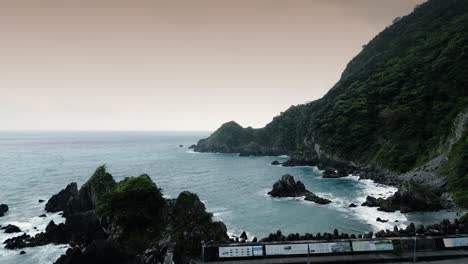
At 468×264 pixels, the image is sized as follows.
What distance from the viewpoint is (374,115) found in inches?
4313

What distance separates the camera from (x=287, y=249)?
108ft

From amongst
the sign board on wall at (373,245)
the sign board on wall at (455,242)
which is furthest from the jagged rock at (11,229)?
the sign board on wall at (455,242)

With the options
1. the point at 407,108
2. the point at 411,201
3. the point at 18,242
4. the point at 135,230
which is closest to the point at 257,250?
the point at 135,230

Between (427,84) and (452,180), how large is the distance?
49.5 m

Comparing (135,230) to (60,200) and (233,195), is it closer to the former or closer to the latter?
(60,200)

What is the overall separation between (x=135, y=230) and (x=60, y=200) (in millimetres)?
34168

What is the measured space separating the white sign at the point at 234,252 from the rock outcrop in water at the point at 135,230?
5.26 m

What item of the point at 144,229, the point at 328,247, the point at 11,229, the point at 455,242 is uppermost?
the point at 455,242

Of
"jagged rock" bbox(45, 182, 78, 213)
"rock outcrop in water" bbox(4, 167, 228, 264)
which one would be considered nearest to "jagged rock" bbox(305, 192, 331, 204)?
"rock outcrop in water" bbox(4, 167, 228, 264)

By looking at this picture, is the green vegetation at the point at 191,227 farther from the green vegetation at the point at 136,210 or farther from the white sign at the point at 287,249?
the white sign at the point at 287,249

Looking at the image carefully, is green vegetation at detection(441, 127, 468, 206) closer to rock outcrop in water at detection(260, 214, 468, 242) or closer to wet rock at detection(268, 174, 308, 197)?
rock outcrop in water at detection(260, 214, 468, 242)

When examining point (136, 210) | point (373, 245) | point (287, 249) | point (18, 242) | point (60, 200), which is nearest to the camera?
point (287, 249)

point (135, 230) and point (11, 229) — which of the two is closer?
point (135, 230)

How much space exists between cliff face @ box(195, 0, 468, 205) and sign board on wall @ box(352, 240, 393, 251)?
37.6 metres
